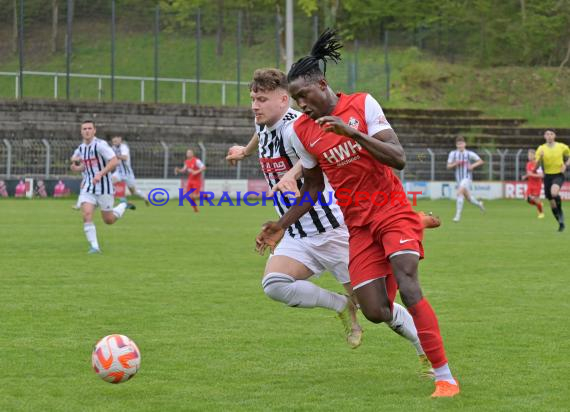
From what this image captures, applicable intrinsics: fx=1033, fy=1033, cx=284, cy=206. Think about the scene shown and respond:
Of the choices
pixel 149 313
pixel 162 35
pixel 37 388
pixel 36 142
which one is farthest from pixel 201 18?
pixel 37 388

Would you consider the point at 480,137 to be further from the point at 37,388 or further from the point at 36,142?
the point at 37,388

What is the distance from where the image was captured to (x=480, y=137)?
45.3 metres

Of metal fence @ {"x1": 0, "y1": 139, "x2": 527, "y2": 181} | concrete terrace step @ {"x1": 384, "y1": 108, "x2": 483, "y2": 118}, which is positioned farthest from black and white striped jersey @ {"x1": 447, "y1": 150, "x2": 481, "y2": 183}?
concrete terrace step @ {"x1": 384, "y1": 108, "x2": 483, "y2": 118}

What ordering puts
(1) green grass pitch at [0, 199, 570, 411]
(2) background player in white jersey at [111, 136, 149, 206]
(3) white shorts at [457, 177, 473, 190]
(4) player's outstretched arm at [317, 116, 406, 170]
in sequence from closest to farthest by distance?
(4) player's outstretched arm at [317, 116, 406, 170] → (1) green grass pitch at [0, 199, 570, 411] → (3) white shorts at [457, 177, 473, 190] → (2) background player in white jersey at [111, 136, 149, 206]

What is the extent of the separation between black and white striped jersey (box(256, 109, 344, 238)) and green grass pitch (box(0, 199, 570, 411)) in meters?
0.99

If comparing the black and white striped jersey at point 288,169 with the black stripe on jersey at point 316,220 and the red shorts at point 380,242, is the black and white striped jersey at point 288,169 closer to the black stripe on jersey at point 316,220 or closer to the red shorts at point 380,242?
the black stripe on jersey at point 316,220

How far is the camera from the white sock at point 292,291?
7.62 m

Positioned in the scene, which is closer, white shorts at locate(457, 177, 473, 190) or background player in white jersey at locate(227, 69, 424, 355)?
background player in white jersey at locate(227, 69, 424, 355)

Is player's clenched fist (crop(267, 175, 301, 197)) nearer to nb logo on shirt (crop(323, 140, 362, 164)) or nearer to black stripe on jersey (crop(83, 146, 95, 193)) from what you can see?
nb logo on shirt (crop(323, 140, 362, 164))

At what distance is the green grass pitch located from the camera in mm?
6523

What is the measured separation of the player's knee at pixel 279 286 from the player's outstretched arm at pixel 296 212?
27 cm

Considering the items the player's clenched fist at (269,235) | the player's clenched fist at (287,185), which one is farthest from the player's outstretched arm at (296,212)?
the player's clenched fist at (287,185)

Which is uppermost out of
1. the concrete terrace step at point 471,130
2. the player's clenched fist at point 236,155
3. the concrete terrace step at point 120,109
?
the concrete terrace step at point 120,109

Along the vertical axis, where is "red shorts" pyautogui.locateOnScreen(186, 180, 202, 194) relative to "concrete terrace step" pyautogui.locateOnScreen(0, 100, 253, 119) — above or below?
below
